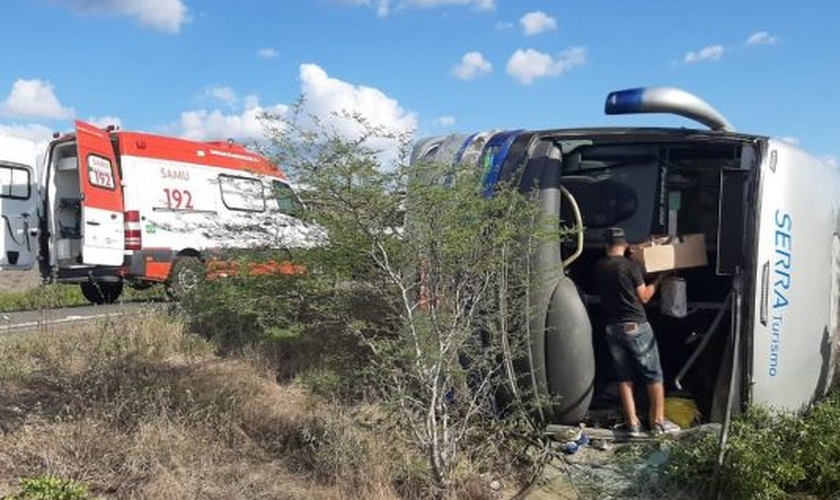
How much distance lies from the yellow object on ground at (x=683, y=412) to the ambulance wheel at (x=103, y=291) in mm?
9985

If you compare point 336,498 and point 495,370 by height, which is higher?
point 495,370

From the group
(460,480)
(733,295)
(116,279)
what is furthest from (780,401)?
(116,279)

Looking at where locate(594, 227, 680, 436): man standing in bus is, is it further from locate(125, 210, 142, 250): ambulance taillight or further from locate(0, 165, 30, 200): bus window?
locate(0, 165, 30, 200): bus window

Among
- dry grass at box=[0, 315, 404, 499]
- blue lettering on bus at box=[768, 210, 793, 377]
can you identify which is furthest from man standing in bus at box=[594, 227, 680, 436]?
dry grass at box=[0, 315, 404, 499]

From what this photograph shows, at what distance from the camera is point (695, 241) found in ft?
22.8

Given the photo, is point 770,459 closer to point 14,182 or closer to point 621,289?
point 621,289

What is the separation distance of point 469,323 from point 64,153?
10.8 metres

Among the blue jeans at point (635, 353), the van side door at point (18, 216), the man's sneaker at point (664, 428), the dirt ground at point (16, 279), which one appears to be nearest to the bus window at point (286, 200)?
the blue jeans at point (635, 353)

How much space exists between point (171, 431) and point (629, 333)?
11.1 ft

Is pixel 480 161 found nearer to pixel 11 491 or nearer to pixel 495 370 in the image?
pixel 495 370

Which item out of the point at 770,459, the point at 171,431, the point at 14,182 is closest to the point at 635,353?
the point at 770,459

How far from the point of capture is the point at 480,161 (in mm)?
6164

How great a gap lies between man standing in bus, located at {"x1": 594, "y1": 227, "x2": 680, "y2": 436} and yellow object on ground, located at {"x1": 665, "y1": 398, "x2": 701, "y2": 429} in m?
0.13

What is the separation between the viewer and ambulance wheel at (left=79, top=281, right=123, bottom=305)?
559 inches
